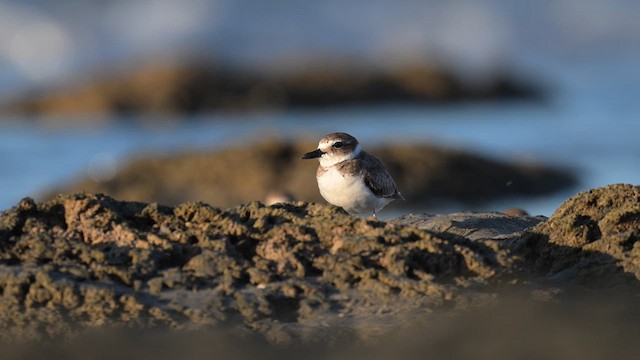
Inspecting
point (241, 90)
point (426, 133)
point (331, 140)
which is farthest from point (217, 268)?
point (241, 90)

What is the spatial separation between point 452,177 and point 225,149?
2793 mm

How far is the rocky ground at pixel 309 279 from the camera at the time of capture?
193 inches

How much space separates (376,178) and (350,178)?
0.76 ft

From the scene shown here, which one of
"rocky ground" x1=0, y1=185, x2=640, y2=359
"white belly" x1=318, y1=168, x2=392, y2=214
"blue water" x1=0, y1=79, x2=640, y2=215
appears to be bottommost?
"rocky ground" x1=0, y1=185, x2=640, y2=359

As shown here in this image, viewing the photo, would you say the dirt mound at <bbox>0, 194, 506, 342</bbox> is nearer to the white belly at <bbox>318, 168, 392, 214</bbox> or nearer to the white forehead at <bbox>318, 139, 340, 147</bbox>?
the white belly at <bbox>318, 168, 392, 214</bbox>

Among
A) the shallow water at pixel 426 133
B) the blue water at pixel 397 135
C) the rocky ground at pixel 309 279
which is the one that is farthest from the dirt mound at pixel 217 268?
the blue water at pixel 397 135

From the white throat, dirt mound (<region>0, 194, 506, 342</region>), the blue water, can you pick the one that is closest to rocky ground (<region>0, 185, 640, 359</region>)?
dirt mound (<region>0, 194, 506, 342</region>)

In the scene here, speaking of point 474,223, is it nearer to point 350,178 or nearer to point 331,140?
point 350,178

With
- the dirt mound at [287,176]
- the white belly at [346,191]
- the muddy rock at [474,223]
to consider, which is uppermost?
the dirt mound at [287,176]

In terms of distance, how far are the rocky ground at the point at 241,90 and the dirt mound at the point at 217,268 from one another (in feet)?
54.2

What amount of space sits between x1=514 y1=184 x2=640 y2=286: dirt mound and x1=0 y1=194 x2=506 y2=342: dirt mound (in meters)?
0.35

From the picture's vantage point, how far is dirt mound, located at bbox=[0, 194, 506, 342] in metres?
5.00

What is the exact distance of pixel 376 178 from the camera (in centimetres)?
796

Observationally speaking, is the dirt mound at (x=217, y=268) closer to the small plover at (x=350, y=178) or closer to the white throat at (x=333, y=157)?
the small plover at (x=350, y=178)
